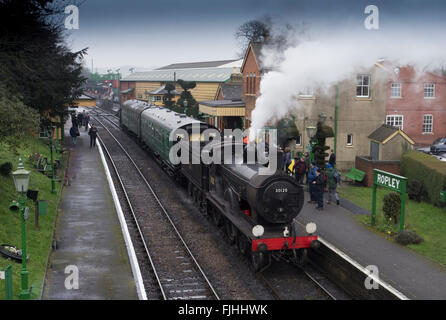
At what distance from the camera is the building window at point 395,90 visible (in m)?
30.6

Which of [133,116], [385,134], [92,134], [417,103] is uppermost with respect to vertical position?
[417,103]

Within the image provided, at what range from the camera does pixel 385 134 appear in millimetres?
25312

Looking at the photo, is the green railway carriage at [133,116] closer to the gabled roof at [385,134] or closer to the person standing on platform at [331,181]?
the gabled roof at [385,134]

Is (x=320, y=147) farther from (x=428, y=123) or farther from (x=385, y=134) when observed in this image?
(x=428, y=123)

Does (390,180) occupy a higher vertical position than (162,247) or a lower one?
higher

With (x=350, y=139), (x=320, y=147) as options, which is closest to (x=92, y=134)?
(x=350, y=139)

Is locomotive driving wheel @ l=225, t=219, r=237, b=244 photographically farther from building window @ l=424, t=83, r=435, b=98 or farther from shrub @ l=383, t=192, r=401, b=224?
building window @ l=424, t=83, r=435, b=98

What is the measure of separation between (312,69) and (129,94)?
7162 cm

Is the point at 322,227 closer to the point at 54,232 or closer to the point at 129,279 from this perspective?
the point at 129,279

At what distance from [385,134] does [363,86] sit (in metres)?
4.26

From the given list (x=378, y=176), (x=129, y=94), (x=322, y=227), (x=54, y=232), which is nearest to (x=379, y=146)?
(x=378, y=176)

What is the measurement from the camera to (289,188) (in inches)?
497

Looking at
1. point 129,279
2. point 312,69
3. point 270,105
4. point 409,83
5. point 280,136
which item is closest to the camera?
point 129,279

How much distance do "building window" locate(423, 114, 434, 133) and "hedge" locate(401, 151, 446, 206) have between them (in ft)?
40.9
